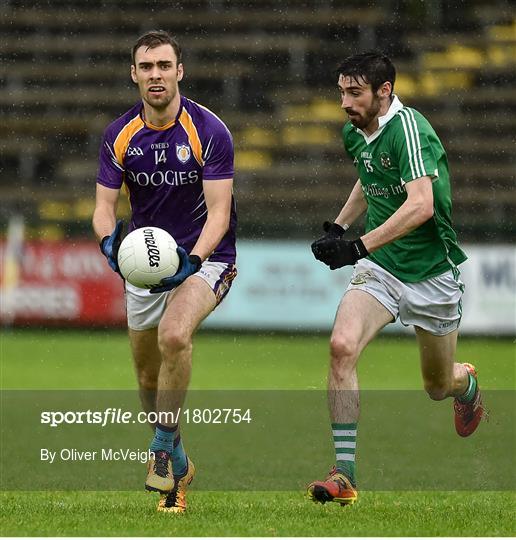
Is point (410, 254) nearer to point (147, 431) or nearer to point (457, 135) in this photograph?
point (147, 431)

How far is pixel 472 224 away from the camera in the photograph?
16141 millimetres

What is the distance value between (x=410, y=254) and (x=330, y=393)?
915 millimetres

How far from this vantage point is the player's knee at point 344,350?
5.66m

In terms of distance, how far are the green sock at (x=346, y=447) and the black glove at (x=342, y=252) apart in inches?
29.4

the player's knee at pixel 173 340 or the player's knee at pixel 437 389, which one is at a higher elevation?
the player's knee at pixel 173 340

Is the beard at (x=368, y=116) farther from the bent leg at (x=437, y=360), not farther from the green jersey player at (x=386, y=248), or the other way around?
the bent leg at (x=437, y=360)

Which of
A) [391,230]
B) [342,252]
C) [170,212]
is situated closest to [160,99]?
[170,212]

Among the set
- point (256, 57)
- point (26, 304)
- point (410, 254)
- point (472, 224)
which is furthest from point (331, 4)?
point (410, 254)

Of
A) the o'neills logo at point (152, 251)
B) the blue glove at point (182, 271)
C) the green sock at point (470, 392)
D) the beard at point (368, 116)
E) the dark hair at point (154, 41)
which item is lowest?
the green sock at point (470, 392)

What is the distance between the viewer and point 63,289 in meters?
16.2

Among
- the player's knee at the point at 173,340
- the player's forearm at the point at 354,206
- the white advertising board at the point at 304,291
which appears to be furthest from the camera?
the white advertising board at the point at 304,291

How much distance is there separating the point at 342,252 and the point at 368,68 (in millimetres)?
907

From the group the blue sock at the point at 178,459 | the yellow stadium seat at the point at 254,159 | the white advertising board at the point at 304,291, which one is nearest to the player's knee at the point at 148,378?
the blue sock at the point at 178,459

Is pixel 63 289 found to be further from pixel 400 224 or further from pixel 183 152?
pixel 400 224
